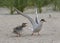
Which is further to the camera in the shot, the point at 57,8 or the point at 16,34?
the point at 57,8

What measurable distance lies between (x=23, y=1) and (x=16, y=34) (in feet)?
29.1

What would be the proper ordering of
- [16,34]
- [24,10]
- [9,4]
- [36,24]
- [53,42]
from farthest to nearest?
[24,10], [9,4], [16,34], [36,24], [53,42]

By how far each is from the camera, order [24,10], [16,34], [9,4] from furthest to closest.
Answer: [24,10], [9,4], [16,34]

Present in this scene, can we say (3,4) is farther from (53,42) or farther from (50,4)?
(53,42)

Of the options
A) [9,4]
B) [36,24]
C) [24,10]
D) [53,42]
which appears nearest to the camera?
[53,42]

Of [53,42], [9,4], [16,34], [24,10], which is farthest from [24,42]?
[24,10]

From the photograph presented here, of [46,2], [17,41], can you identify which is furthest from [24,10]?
[17,41]

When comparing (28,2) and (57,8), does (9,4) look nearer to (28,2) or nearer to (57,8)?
(28,2)

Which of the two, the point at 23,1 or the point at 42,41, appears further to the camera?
the point at 23,1

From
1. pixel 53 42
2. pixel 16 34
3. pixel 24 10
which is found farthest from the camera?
pixel 24 10

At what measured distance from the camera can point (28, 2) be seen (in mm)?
18500

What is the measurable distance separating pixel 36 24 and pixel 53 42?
1.41 metres

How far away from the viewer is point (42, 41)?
25.6 ft

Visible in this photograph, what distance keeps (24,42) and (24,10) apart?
37.6 feet
